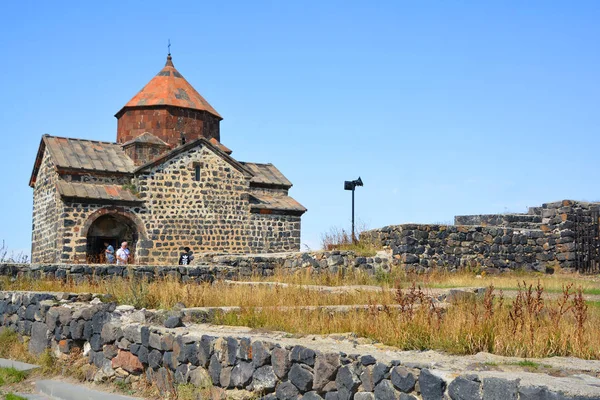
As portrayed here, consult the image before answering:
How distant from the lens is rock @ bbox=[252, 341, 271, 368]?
6.68m

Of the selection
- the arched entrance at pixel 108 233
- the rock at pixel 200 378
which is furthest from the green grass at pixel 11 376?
the arched entrance at pixel 108 233

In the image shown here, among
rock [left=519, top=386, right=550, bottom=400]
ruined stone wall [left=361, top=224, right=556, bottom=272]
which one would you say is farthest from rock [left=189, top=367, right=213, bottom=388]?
ruined stone wall [left=361, top=224, right=556, bottom=272]

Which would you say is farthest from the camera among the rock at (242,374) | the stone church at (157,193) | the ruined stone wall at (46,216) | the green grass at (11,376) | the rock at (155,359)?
the stone church at (157,193)

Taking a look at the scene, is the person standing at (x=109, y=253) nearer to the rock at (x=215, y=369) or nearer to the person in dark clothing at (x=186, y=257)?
the person in dark clothing at (x=186, y=257)

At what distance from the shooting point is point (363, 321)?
749 centimetres

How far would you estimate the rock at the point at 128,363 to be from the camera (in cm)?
841

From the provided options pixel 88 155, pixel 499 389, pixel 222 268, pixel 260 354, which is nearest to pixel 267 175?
pixel 88 155

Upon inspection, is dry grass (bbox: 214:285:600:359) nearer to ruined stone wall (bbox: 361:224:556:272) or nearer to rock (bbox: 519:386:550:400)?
rock (bbox: 519:386:550:400)

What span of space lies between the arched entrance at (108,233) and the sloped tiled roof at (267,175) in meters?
5.78

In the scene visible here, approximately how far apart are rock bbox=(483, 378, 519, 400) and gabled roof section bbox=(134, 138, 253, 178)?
20912mm

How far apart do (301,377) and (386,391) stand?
3.36ft

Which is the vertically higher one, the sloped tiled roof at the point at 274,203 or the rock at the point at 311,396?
the sloped tiled roof at the point at 274,203

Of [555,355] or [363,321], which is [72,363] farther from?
[555,355]

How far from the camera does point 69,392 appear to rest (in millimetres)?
8375
